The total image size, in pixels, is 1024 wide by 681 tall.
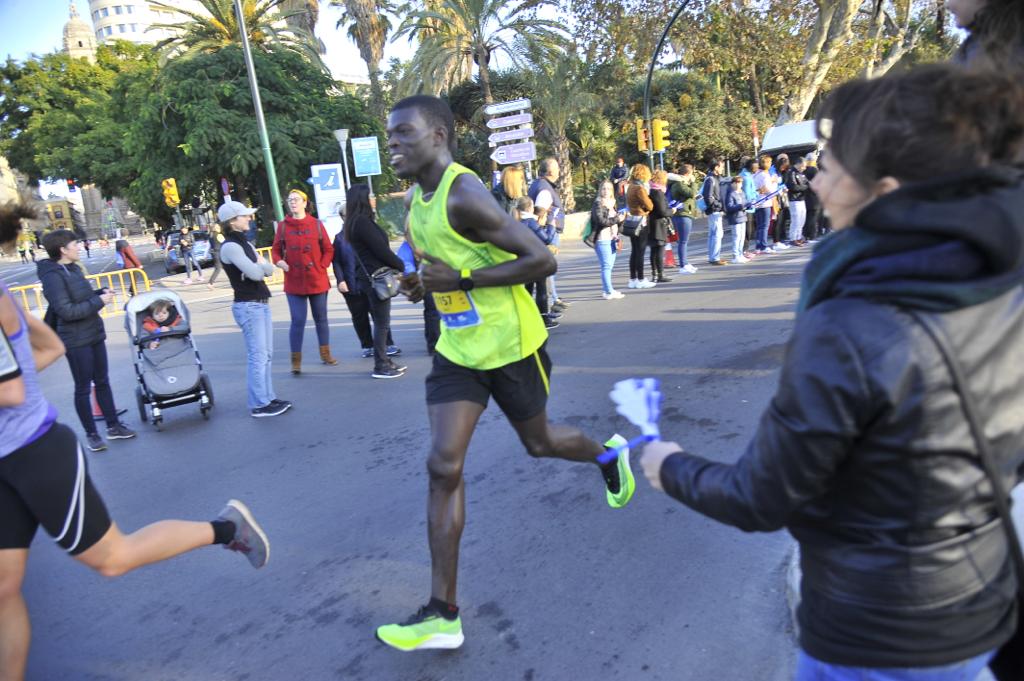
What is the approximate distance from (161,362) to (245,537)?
3823 mm

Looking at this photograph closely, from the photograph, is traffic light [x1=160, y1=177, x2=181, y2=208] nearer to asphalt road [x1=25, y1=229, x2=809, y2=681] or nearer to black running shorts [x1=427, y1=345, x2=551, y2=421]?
asphalt road [x1=25, y1=229, x2=809, y2=681]

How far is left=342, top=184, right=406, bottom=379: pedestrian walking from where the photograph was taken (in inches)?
279

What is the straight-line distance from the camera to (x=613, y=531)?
11.9 ft

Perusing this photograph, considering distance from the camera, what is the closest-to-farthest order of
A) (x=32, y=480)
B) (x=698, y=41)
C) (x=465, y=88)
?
(x=32, y=480)
(x=698, y=41)
(x=465, y=88)

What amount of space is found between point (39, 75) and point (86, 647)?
4553 cm

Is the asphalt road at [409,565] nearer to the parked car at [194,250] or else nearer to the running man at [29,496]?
the running man at [29,496]

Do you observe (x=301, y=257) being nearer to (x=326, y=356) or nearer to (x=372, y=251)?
(x=372, y=251)

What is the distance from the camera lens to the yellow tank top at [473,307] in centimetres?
291

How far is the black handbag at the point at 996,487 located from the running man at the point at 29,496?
8.40 feet

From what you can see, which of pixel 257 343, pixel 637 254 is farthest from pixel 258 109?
pixel 257 343

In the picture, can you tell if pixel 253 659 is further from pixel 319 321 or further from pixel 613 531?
pixel 319 321

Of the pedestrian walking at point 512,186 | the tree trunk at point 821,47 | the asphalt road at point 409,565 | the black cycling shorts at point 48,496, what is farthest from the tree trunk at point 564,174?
the black cycling shorts at point 48,496

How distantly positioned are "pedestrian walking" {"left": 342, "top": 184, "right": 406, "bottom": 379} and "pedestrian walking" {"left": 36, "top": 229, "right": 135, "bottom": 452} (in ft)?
7.32

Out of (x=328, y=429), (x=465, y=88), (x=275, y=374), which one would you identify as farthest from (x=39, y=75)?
(x=328, y=429)
